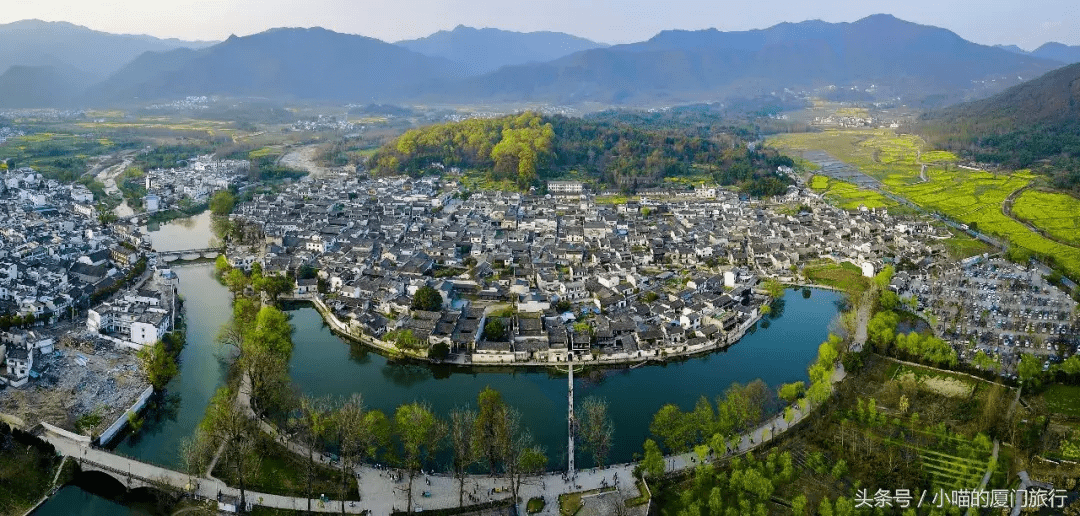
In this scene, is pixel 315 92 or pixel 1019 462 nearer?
pixel 1019 462

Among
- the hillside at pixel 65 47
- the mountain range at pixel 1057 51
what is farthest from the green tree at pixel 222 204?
the mountain range at pixel 1057 51

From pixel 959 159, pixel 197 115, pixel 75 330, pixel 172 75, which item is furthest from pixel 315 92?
pixel 75 330

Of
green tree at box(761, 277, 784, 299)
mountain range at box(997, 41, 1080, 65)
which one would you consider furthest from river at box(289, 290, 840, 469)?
mountain range at box(997, 41, 1080, 65)

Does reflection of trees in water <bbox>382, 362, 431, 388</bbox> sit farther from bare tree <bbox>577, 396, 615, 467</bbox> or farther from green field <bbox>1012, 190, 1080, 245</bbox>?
green field <bbox>1012, 190, 1080, 245</bbox>

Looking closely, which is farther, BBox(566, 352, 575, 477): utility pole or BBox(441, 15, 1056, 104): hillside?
BBox(441, 15, 1056, 104): hillside

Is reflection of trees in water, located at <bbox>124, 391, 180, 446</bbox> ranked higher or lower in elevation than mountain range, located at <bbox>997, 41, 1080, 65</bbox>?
lower

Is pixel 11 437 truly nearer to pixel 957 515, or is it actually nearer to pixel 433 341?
pixel 433 341

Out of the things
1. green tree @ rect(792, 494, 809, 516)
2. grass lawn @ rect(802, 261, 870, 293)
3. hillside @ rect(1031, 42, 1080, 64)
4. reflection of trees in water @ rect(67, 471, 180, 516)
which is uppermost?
hillside @ rect(1031, 42, 1080, 64)
